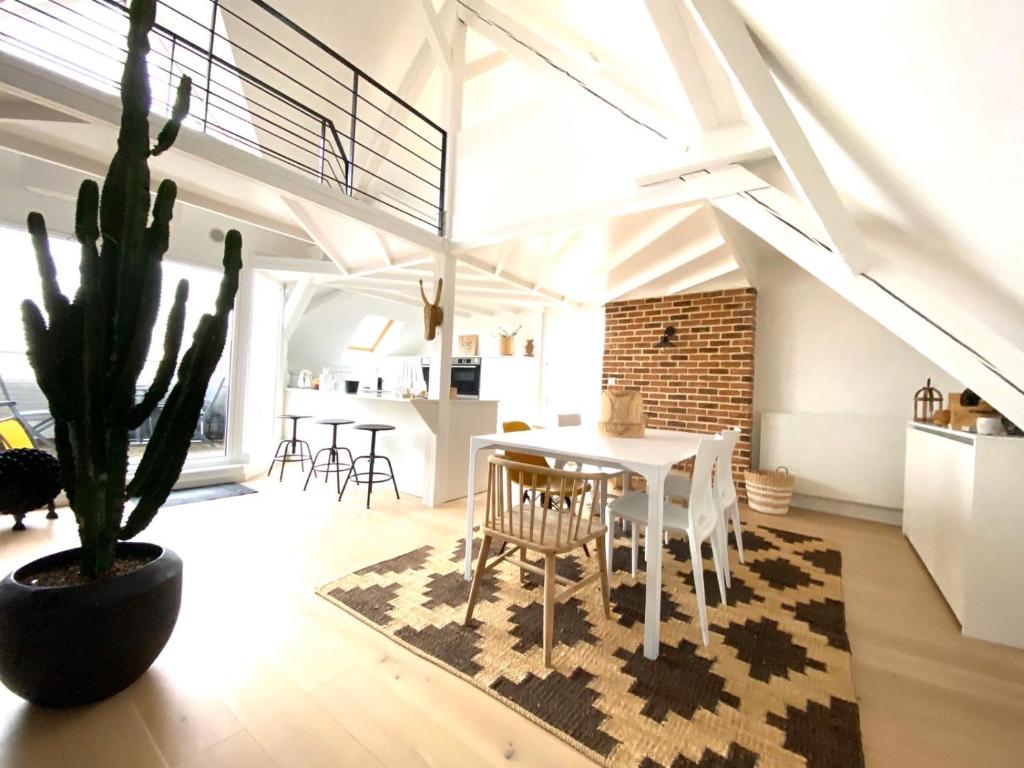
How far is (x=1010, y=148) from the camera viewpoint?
3.64 ft

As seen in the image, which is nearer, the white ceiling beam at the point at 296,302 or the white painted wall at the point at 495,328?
the white ceiling beam at the point at 296,302

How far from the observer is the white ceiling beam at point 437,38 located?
3.32m

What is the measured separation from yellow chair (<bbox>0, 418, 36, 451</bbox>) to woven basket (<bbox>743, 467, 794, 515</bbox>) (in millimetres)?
6056

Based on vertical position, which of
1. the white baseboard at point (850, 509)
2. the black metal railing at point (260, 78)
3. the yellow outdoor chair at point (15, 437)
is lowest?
the white baseboard at point (850, 509)

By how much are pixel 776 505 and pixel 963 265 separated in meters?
2.49

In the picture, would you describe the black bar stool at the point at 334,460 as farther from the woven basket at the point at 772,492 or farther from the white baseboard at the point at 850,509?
the white baseboard at the point at 850,509

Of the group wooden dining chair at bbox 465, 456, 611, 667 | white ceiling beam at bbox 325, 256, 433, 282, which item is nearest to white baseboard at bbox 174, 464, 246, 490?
white ceiling beam at bbox 325, 256, 433, 282

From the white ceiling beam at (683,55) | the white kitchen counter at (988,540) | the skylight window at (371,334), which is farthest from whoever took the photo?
the skylight window at (371,334)

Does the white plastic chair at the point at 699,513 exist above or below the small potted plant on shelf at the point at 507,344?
below

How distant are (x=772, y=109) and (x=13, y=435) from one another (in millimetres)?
5327

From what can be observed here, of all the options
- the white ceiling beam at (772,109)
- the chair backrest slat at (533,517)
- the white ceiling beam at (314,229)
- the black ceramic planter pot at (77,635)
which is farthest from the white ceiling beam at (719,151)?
the black ceramic planter pot at (77,635)

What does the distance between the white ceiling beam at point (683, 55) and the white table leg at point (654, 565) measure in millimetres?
1849

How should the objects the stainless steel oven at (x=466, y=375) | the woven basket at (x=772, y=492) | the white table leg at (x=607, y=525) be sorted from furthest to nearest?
the stainless steel oven at (x=466, y=375)
the woven basket at (x=772, y=492)
the white table leg at (x=607, y=525)

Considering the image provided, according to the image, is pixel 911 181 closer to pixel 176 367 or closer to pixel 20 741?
pixel 176 367
